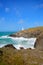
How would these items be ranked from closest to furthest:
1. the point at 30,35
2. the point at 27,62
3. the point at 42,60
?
the point at 27,62
the point at 42,60
the point at 30,35

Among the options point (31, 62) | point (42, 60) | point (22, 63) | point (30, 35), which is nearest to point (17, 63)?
point (22, 63)

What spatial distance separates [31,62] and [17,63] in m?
1.07

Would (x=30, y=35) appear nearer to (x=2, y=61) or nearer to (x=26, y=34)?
(x=26, y=34)

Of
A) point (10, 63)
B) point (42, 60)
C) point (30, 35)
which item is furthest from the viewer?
point (30, 35)

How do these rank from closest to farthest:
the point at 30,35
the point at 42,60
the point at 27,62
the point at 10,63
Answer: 1. the point at 10,63
2. the point at 27,62
3. the point at 42,60
4. the point at 30,35

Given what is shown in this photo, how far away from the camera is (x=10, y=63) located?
8.93 metres

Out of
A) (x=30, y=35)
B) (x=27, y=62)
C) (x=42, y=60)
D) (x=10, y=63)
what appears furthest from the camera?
(x=30, y=35)

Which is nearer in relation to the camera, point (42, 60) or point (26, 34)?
point (42, 60)

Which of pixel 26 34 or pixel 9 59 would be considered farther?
pixel 26 34

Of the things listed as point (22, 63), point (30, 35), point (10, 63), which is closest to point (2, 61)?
point (10, 63)

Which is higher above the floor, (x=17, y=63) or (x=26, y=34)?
(x=26, y=34)

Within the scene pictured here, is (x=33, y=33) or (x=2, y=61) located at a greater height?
(x=33, y=33)

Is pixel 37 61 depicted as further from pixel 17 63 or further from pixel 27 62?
pixel 17 63

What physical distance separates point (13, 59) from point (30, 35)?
83361 millimetres
